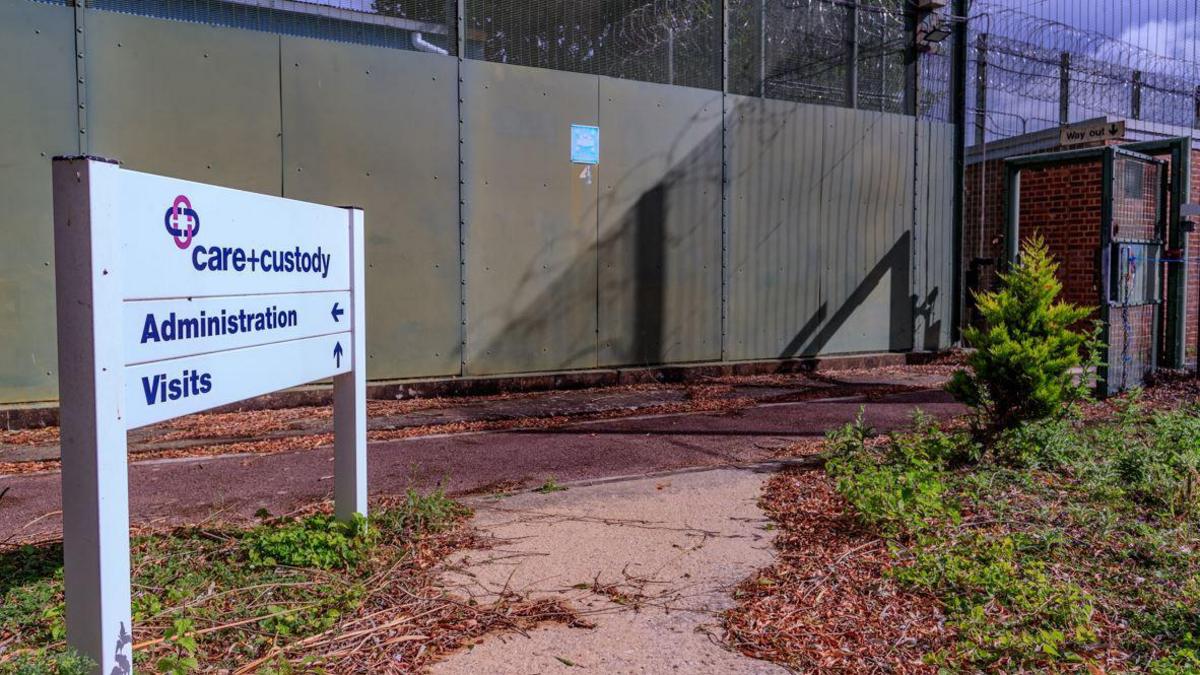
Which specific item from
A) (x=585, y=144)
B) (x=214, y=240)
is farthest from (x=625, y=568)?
(x=585, y=144)

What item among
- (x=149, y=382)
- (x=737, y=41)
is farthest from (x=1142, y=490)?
(x=737, y=41)

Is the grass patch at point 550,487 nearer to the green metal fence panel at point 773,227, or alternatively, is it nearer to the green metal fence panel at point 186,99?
the green metal fence panel at point 186,99

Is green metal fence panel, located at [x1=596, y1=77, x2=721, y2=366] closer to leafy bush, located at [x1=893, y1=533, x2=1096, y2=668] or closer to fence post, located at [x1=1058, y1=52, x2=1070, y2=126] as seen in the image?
fence post, located at [x1=1058, y1=52, x2=1070, y2=126]

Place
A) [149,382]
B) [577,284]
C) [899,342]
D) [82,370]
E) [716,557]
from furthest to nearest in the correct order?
[899,342]
[577,284]
[716,557]
[149,382]
[82,370]

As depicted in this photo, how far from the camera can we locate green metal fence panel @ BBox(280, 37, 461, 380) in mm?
8914

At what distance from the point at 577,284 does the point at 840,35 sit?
5.21m

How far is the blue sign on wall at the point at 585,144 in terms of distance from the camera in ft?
33.9

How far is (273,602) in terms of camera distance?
11.6 ft

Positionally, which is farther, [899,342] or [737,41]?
[899,342]

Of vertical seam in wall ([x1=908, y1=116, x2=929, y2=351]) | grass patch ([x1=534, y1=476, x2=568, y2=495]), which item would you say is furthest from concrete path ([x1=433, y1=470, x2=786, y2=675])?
vertical seam in wall ([x1=908, y1=116, x2=929, y2=351])

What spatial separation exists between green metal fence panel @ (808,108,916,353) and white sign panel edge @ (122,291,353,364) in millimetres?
9200

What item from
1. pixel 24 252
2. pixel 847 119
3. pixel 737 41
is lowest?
pixel 24 252

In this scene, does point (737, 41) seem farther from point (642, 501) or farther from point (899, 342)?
point (642, 501)

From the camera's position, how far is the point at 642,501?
5.41 m
